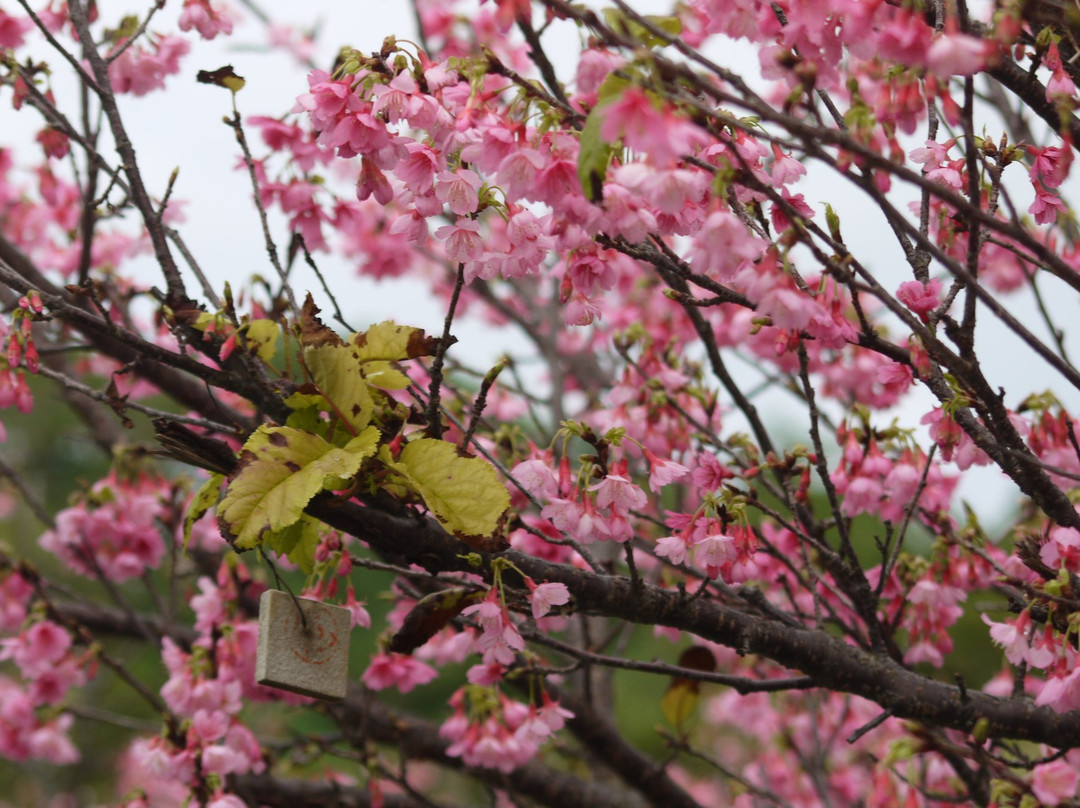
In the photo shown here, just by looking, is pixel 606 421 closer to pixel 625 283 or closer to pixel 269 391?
pixel 269 391

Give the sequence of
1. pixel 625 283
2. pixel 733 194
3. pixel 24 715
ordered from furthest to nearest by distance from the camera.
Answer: pixel 625 283, pixel 24 715, pixel 733 194

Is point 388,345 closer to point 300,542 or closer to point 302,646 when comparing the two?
point 300,542

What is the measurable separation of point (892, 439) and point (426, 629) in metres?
1.28

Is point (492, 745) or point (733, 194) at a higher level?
point (733, 194)

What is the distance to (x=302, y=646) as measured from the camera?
1.55m

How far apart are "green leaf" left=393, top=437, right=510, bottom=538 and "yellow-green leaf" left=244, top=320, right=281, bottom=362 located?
425mm

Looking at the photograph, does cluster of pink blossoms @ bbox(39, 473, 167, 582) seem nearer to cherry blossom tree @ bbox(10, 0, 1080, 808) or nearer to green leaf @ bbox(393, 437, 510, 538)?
cherry blossom tree @ bbox(10, 0, 1080, 808)

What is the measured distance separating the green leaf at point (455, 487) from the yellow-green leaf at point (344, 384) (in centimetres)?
11

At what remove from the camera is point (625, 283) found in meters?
4.66

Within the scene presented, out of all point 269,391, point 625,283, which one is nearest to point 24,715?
point 269,391

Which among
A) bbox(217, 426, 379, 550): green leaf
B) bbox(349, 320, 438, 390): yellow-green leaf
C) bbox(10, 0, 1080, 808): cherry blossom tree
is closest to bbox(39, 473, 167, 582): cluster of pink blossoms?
bbox(10, 0, 1080, 808): cherry blossom tree

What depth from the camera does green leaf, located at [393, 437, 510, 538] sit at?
1477 mm

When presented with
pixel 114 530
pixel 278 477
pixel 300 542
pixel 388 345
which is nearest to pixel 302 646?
pixel 300 542

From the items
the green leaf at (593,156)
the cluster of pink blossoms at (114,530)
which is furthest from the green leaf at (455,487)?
the cluster of pink blossoms at (114,530)
